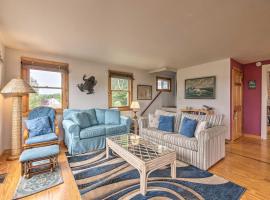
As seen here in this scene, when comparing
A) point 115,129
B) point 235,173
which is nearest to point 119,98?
point 115,129

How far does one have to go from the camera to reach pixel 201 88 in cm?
462

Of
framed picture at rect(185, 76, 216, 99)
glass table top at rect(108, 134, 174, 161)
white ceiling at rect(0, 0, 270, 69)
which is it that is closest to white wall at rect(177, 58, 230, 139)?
framed picture at rect(185, 76, 216, 99)

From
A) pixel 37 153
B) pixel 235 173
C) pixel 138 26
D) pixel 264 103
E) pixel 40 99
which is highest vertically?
pixel 138 26

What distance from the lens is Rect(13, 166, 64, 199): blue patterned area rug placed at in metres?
1.81

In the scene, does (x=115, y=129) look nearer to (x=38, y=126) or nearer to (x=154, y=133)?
(x=154, y=133)

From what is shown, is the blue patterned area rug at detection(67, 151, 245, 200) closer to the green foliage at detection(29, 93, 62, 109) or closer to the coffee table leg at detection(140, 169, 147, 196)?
the coffee table leg at detection(140, 169, 147, 196)

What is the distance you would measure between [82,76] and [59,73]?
24.0 inches

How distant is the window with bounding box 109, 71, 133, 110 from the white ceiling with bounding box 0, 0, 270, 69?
1362 mm

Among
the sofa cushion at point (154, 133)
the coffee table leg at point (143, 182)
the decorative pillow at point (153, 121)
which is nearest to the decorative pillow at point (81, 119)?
the sofa cushion at point (154, 133)

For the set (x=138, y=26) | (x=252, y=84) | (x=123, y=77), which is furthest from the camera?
(x=123, y=77)

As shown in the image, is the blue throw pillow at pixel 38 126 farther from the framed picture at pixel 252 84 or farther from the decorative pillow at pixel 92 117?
the framed picture at pixel 252 84

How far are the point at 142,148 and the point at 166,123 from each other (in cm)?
119

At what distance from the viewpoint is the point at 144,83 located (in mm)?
5637

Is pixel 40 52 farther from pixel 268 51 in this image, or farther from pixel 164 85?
pixel 268 51
